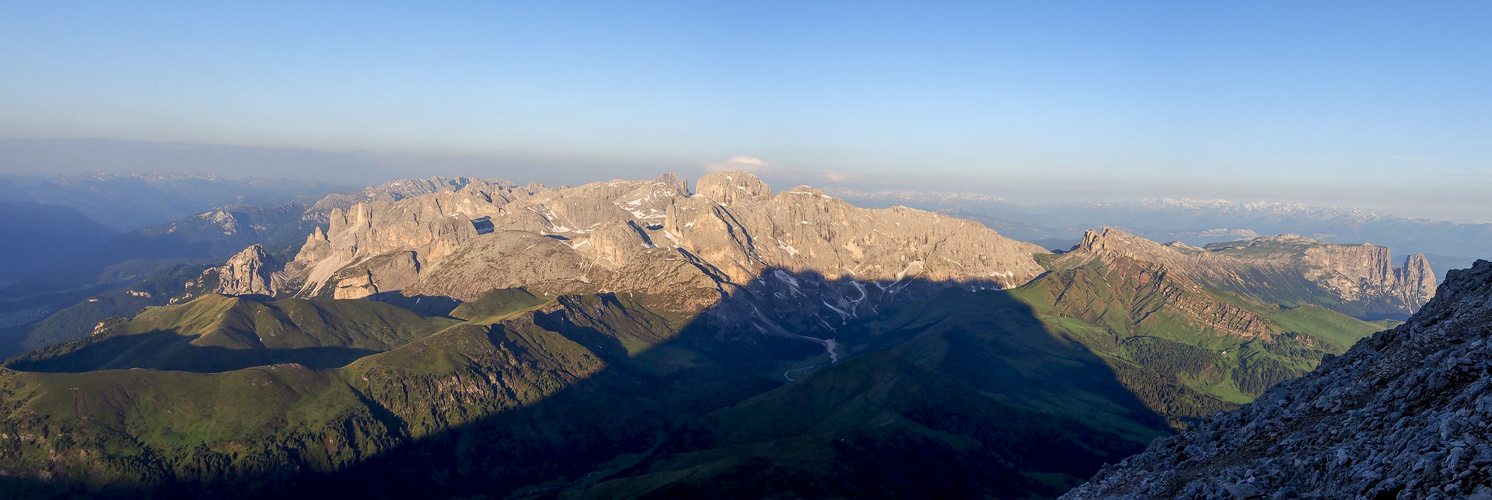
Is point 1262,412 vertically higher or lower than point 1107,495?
higher

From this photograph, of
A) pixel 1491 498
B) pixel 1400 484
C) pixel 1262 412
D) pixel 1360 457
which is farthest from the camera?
pixel 1262 412

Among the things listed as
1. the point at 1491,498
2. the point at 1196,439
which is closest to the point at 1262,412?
the point at 1196,439

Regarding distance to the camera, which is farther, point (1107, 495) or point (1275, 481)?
point (1107, 495)

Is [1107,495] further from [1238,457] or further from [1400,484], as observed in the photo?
[1400,484]

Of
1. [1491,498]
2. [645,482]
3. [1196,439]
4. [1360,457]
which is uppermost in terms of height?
[1491,498]

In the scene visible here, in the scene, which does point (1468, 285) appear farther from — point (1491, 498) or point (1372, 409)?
point (1491, 498)

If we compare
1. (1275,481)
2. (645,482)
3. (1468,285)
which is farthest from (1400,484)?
(645,482)

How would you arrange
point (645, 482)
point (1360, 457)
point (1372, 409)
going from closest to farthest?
1. point (1360, 457)
2. point (1372, 409)
3. point (645, 482)
